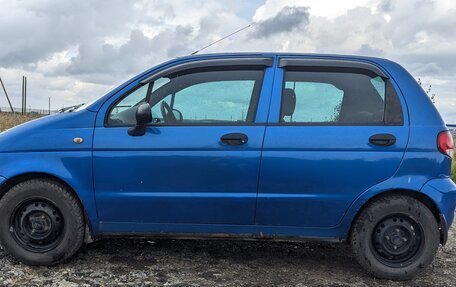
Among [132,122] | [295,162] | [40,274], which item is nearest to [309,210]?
[295,162]

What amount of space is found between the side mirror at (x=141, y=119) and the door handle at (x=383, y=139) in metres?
1.75

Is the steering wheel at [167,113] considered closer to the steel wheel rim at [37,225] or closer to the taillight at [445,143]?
the steel wheel rim at [37,225]

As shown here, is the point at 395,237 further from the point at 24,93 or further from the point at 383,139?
the point at 24,93

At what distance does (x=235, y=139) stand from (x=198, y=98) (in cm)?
50

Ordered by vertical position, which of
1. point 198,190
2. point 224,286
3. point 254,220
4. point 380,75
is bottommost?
point 224,286

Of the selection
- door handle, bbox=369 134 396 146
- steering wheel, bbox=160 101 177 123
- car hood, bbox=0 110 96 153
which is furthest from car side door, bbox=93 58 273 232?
door handle, bbox=369 134 396 146

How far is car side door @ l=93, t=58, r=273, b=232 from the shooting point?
3.61 m

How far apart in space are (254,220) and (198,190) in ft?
1.67

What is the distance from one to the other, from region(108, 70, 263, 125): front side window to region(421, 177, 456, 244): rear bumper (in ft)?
4.90

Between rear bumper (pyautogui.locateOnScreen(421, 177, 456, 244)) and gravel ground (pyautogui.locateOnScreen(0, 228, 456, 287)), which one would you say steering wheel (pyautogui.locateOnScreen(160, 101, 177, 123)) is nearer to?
gravel ground (pyautogui.locateOnScreen(0, 228, 456, 287))

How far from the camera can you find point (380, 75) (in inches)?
150

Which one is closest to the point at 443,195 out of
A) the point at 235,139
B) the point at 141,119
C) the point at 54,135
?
the point at 235,139

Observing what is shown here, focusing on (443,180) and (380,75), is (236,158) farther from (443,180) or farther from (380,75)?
(443,180)

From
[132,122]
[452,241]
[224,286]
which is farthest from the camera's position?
[452,241]
